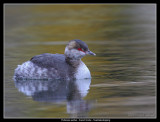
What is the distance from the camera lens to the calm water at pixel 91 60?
31.9 feet

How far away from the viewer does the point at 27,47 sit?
63.3 feet

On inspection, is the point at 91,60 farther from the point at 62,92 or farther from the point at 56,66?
the point at 62,92

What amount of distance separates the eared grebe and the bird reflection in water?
18cm

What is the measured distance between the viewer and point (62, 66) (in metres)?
12.9

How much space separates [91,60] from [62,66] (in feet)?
10.6

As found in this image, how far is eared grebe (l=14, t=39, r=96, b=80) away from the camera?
12.8 m

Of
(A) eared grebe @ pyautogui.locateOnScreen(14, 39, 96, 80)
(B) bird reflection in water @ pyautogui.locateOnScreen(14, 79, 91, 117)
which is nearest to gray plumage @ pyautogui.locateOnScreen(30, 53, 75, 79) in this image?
(A) eared grebe @ pyautogui.locateOnScreen(14, 39, 96, 80)

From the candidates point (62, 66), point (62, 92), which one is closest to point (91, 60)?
point (62, 66)

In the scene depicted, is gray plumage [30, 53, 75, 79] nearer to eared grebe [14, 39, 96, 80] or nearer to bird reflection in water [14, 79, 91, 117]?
eared grebe [14, 39, 96, 80]

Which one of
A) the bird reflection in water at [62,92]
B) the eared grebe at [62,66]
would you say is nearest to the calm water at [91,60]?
the bird reflection in water at [62,92]

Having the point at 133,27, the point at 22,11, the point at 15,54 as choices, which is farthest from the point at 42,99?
the point at 22,11

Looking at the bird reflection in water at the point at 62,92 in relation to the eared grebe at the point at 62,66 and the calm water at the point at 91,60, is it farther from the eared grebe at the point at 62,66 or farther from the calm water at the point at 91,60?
the eared grebe at the point at 62,66

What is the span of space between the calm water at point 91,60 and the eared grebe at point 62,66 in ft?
0.96

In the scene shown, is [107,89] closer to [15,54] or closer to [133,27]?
[15,54]
